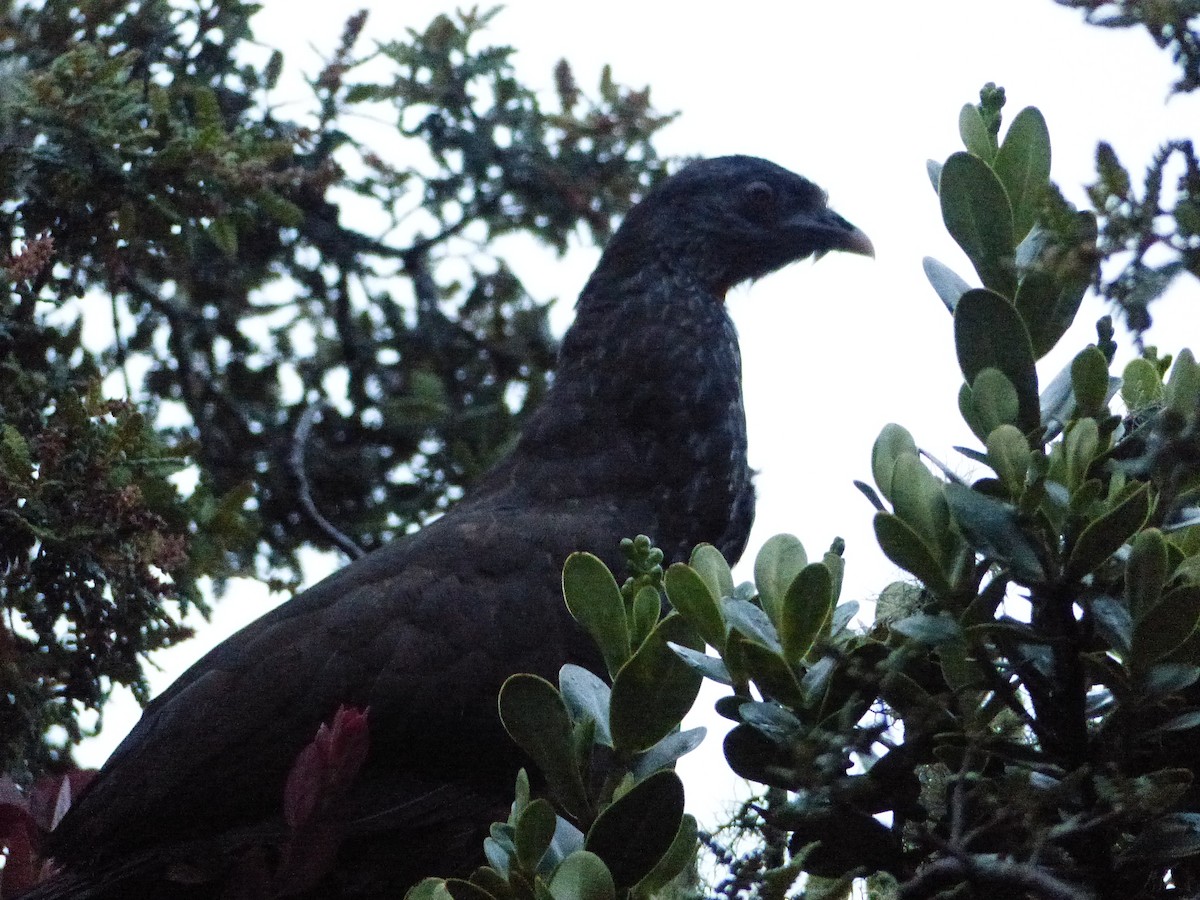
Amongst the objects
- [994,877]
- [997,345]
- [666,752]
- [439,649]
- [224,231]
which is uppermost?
[224,231]

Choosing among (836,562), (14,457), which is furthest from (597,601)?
(14,457)

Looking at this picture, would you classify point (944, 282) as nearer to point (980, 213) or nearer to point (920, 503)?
point (980, 213)

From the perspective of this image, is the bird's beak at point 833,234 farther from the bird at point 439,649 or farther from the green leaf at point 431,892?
the green leaf at point 431,892

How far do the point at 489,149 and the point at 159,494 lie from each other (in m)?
1.83

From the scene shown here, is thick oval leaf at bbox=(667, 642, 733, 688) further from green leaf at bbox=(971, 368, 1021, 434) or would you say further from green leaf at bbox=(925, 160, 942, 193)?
green leaf at bbox=(925, 160, 942, 193)

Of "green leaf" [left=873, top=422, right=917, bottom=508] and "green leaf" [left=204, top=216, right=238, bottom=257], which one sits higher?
"green leaf" [left=204, top=216, right=238, bottom=257]

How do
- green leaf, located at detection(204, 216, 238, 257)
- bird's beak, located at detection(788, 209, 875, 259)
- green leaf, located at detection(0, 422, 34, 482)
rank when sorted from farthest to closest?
bird's beak, located at detection(788, 209, 875, 259) → green leaf, located at detection(204, 216, 238, 257) → green leaf, located at detection(0, 422, 34, 482)

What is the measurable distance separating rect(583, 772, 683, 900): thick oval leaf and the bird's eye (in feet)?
11.1

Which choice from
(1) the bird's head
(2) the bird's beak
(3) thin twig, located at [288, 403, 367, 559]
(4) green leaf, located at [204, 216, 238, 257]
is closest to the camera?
(4) green leaf, located at [204, 216, 238, 257]

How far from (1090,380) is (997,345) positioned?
0.10 meters

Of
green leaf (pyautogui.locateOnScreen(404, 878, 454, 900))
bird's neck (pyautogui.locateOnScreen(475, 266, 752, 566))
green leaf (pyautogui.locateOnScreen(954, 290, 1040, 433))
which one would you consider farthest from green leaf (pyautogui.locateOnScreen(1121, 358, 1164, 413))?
bird's neck (pyautogui.locateOnScreen(475, 266, 752, 566))

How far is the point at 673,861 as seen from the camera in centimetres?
176

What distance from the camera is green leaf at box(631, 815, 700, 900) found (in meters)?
1.73

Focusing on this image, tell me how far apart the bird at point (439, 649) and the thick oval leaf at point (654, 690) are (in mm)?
1327
